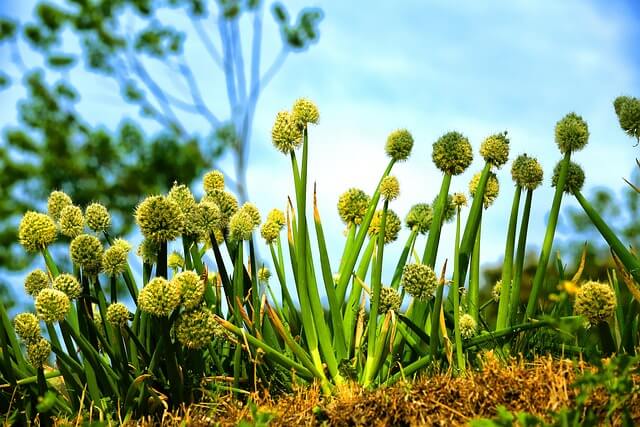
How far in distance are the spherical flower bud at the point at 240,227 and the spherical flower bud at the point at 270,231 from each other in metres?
0.53

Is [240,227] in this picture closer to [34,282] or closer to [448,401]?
[34,282]

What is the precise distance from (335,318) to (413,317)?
413mm

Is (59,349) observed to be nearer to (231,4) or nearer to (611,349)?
(611,349)

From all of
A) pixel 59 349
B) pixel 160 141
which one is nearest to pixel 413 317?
pixel 59 349

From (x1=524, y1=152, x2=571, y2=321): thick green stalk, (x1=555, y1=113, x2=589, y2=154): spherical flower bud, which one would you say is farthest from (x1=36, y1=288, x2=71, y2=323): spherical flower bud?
(x1=555, y1=113, x2=589, y2=154): spherical flower bud

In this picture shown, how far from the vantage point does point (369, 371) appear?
355cm

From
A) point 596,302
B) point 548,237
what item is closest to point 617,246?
point 548,237

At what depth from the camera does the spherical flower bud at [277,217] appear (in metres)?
4.46

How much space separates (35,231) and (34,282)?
0.34m

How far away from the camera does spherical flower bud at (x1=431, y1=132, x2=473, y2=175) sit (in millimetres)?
3637

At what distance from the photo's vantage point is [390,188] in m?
3.88

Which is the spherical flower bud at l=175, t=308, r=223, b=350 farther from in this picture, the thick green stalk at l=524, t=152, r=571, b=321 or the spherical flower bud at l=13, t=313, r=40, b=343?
the thick green stalk at l=524, t=152, r=571, b=321

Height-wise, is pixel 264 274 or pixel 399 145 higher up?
pixel 399 145

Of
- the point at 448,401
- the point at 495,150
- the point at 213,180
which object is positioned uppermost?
the point at 213,180
